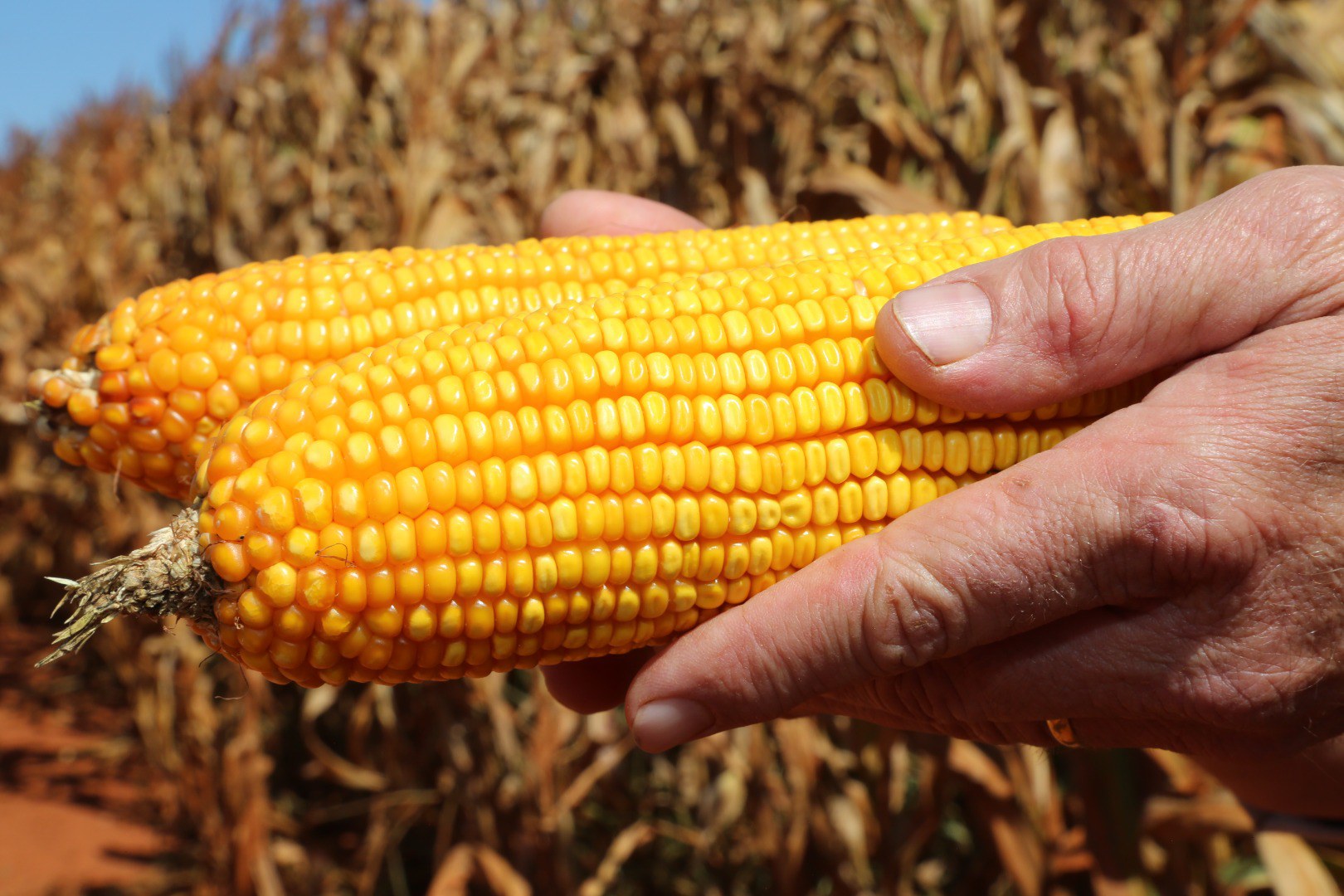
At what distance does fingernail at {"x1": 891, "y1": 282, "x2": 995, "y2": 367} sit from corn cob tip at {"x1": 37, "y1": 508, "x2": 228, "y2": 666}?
1.31m

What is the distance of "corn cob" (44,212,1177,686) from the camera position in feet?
5.07

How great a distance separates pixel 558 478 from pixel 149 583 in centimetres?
71

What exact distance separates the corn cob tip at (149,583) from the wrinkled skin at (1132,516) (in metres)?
0.88

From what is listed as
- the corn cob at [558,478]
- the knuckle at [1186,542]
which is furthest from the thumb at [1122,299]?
the knuckle at [1186,542]

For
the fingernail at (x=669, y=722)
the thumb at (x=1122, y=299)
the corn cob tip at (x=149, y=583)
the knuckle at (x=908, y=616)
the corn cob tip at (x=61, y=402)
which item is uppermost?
the corn cob tip at (x=61, y=402)

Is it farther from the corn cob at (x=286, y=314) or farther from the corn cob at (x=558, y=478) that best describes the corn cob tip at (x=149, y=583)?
the corn cob at (x=286, y=314)

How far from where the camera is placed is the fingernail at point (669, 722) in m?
1.93

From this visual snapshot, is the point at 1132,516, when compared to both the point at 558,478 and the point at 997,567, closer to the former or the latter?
the point at 997,567

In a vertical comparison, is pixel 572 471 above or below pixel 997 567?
above

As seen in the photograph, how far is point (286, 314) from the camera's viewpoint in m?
2.15

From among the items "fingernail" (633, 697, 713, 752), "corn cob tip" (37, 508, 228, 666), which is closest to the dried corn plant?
"corn cob tip" (37, 508, 228, 666)

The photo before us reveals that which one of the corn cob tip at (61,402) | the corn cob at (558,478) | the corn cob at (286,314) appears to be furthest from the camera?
the corn cob tip at (61,402)

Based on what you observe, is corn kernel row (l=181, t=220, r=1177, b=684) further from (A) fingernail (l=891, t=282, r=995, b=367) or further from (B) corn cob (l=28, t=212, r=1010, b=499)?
(B) corn cob (l=28, t=212, r=1010, b=499)

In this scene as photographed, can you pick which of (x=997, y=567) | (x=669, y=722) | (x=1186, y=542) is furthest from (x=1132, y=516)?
(x=669, y=722)
